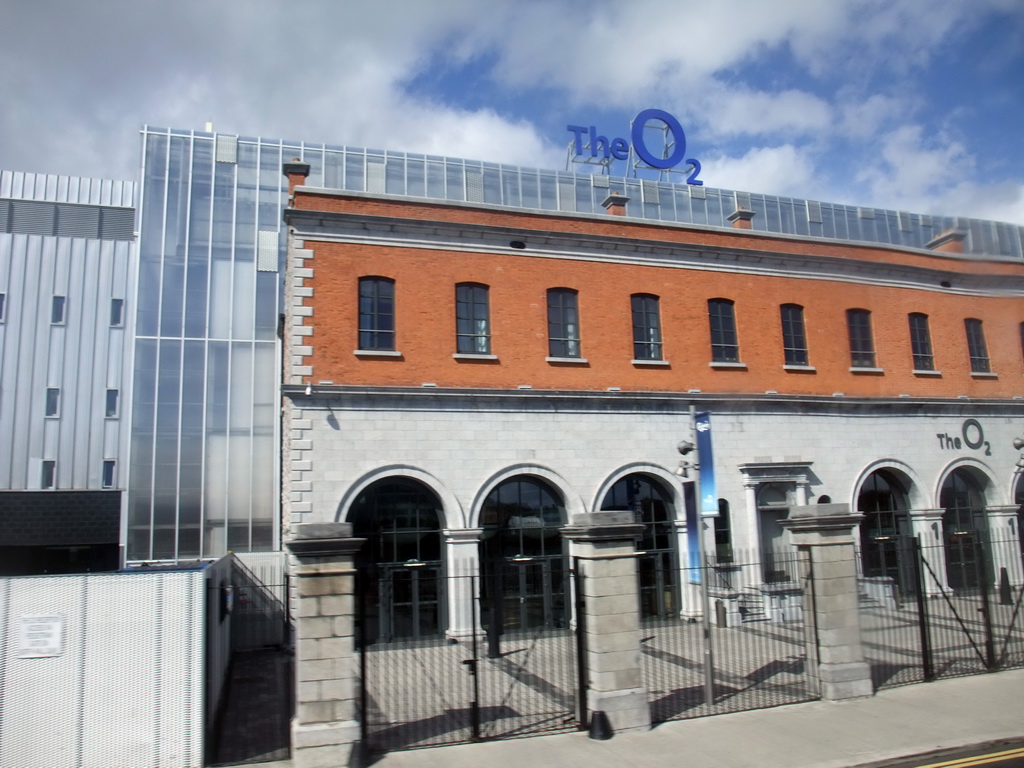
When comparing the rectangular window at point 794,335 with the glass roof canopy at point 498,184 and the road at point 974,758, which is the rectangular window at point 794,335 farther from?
the road at point 974,758

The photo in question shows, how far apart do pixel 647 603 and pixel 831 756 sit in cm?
1098

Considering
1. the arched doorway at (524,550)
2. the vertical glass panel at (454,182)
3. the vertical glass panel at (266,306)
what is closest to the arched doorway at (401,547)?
the arched doorway at (524,550)

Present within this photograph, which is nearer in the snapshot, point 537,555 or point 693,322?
point 537,555

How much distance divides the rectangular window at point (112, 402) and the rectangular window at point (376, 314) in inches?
817

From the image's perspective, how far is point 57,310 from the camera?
→ 113 ft

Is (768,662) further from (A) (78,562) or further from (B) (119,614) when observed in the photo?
(A) (78,562)

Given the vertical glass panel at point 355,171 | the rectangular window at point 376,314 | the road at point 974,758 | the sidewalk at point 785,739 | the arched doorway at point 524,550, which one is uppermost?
the vertical glass panel at point 355,171

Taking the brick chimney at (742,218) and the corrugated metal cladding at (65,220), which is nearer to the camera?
the brick chimney at (742,218)

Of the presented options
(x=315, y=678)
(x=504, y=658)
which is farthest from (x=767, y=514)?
(x=315, y=678)

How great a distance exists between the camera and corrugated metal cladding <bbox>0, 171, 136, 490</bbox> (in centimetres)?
3366

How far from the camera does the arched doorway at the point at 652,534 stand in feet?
66.6

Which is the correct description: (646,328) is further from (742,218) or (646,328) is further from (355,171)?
(355,171)

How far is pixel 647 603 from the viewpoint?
798 inches

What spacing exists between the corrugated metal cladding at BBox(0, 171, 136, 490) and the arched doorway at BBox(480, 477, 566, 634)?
69.8ft
